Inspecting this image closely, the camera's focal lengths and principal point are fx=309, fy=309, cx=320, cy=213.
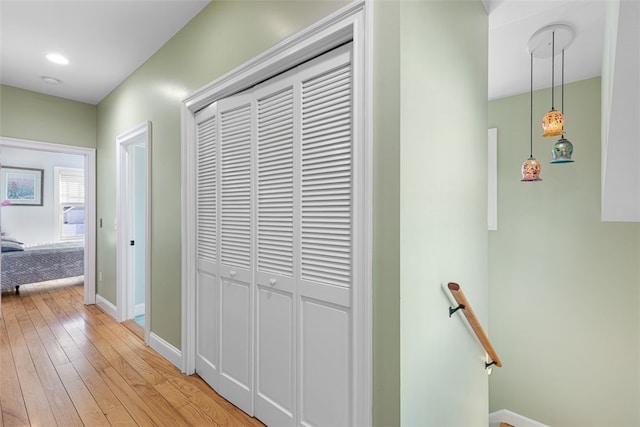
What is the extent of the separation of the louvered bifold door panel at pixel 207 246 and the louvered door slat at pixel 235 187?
10 cm

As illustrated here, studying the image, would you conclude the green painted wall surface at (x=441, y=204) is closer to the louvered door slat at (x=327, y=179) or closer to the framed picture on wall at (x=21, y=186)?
the louvered door slat at (x=327, y=179)

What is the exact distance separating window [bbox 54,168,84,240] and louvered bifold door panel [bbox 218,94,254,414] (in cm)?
657

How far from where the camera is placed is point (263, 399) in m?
1.81

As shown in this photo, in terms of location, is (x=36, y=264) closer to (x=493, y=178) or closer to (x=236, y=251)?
(x=236, y=251)

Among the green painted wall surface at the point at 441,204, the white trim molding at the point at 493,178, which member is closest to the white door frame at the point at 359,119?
the green painted wall surface at the point at 441,204

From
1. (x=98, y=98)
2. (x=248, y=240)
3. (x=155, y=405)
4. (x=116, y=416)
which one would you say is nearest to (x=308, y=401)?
(x=248, y=240)

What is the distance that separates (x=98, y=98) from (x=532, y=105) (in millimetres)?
5204

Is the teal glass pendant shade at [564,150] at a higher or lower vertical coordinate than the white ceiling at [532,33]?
lower

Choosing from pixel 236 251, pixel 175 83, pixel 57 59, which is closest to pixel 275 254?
pixel 236 251

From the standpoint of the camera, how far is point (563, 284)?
3100mm

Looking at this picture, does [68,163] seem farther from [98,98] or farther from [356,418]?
[356,418]

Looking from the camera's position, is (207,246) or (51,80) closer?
(207,246)

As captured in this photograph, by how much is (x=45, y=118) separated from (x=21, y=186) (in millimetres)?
3299

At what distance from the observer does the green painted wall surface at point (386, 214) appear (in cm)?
123
